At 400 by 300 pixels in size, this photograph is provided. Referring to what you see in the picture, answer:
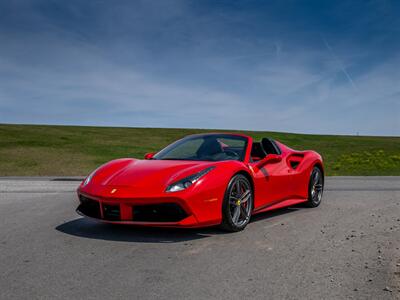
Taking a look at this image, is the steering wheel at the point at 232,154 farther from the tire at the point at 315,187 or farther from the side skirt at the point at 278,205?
the tire at the point at 315,187

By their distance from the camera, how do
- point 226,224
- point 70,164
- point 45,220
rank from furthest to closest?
point 70,164
point 45,220
point 226,224

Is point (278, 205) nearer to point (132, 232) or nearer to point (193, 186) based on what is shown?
point (193, 186)

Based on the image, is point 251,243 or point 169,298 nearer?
point 169,298

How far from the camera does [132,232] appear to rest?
5125 mm

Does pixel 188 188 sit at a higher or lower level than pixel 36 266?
higher

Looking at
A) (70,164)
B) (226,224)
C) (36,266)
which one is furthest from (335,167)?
(36,266)

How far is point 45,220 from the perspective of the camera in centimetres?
593

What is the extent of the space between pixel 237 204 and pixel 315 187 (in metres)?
2.83

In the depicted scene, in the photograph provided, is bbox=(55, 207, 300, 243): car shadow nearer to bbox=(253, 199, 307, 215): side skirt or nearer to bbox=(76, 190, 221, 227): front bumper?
bbox=(76, 190, 221, 227): front bumper

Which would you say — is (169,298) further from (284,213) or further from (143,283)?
(284,213)

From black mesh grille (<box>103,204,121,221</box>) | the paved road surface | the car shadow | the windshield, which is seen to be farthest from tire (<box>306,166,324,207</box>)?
black mesh grille (<box>103,204,121,221</box>)

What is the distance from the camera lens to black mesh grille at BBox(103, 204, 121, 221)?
4.82 meters

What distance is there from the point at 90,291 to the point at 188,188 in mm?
1861

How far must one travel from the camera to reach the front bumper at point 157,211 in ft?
15.4
